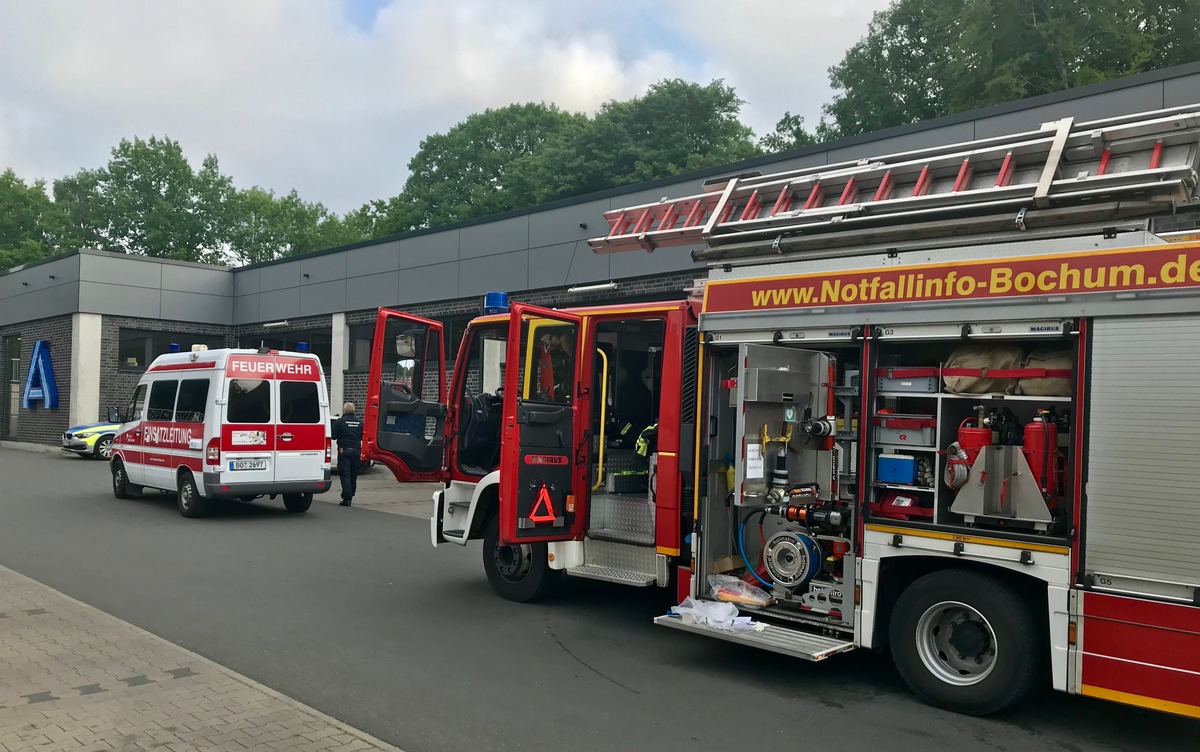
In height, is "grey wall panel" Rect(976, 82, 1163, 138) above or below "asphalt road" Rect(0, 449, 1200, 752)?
above

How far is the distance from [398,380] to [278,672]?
3226 mm

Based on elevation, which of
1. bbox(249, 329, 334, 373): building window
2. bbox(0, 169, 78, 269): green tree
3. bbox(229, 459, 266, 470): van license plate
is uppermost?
bbox(0, 169, 78, 269): green tree

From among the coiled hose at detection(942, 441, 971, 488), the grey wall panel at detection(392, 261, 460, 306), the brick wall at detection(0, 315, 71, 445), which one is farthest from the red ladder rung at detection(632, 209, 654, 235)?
the brick wall at detection(0, 315, 71, 445)

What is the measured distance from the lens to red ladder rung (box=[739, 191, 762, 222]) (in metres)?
7.15

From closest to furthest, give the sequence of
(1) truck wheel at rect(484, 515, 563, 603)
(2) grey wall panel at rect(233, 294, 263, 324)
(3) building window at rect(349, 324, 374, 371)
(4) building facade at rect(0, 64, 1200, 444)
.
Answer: (1) truck wheel at rect(484, 515, 563, 603) < (4) building facade at rect(0, 64, 1200, 444) < (3) building window at rect(349, 324, 374, 371) < (2) grey wall panel at rect(233, 294, 263, 324)

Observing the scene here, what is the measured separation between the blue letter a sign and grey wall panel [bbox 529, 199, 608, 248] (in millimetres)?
19979

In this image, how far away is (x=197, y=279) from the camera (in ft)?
97.5

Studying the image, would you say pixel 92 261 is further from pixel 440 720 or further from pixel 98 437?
pixel 440 720

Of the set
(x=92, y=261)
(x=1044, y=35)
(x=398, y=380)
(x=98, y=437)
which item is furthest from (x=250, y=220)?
(x=398, y=380)

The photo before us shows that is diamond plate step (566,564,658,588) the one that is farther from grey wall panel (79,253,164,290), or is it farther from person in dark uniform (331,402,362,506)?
grey wall panel (79,253,164,290)

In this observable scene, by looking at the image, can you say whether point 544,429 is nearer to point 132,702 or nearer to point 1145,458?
point 132,702

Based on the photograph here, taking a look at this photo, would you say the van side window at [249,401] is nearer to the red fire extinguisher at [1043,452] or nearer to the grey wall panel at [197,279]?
the red fire extinguisher at [1043,452]

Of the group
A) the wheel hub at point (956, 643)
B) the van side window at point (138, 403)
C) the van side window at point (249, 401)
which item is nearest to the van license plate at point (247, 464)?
the van side window at point (249, 401)

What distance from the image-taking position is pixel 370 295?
77.8ft
